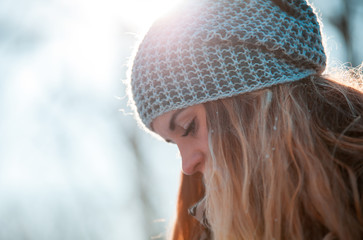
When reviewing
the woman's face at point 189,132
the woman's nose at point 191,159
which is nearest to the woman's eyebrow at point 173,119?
the woman's face at point 189,132

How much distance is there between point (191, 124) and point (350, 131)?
589mm

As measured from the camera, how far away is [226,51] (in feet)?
4.33

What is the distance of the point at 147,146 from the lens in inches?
326

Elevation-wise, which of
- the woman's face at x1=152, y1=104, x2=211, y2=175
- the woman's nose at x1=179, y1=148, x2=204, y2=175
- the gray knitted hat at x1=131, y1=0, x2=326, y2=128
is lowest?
the woman's nose at x1=179, y1=148, x2=204, y2=175

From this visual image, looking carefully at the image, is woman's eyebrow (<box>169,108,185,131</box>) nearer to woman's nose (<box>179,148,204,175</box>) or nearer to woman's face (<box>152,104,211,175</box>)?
woman's face (<box>152,104,211,175</box>)

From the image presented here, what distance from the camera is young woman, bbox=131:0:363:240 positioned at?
121 cm

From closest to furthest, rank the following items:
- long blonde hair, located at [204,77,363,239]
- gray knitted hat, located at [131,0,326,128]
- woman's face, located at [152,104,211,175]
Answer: long blonde hair, located at [204,77,363,239] → gray knitted hat, located at [131,0,326,128] → woman's face, located at [152,104,211,175]

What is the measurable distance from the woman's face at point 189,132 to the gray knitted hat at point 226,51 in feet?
0.17

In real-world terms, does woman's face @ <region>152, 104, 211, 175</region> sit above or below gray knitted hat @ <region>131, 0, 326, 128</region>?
below

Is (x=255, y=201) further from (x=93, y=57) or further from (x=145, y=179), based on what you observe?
(x=145, y=179)

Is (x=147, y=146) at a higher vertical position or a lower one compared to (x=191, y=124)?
lower

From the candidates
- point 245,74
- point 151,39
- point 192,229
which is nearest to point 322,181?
point 245,74

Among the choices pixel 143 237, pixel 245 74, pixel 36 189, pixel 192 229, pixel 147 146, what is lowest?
pixel 143 237

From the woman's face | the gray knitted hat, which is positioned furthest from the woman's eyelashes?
the gray knitted hat
